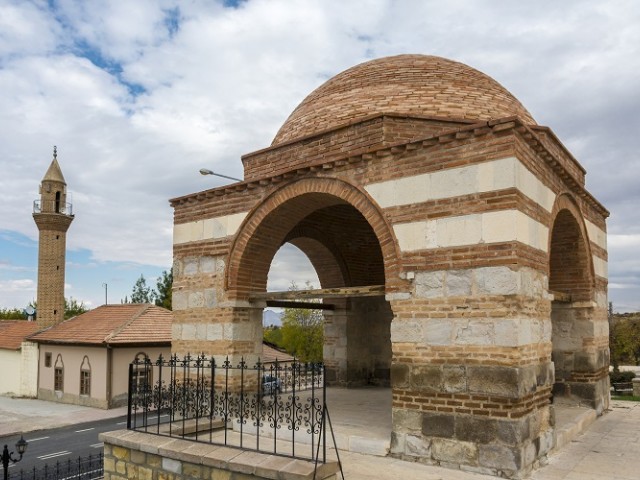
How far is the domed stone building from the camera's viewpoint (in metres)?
6.83

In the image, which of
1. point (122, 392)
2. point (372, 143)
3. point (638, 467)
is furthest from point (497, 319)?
point (122, 392)

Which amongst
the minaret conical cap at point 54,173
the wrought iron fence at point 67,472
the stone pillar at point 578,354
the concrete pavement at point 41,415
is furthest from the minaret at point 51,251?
the stone pillar at point 578,354

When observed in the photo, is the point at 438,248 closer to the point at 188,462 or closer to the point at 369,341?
the point at 188,462

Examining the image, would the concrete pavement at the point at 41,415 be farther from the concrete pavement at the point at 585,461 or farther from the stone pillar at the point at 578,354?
the stone pillar at the point at 578,354

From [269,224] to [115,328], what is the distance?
16.3 metres

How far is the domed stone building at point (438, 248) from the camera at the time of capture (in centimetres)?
683

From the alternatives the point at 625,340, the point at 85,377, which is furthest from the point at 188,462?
the point at 625,340

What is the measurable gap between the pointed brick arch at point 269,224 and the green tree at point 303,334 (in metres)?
21.3

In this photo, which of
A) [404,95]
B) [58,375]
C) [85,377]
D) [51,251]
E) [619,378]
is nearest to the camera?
[404,95]

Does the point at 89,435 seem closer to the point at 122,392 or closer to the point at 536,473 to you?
the point at 122,392

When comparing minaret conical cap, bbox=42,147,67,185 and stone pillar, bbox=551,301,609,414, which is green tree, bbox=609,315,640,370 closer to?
stone pillar, bbox=551,301,609,414

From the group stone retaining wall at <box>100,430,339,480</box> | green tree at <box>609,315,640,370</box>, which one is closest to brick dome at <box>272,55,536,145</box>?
stone retaining wall at <box>100,430,339,480</box>

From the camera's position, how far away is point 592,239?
1095 cm

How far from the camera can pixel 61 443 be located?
1603 cm
